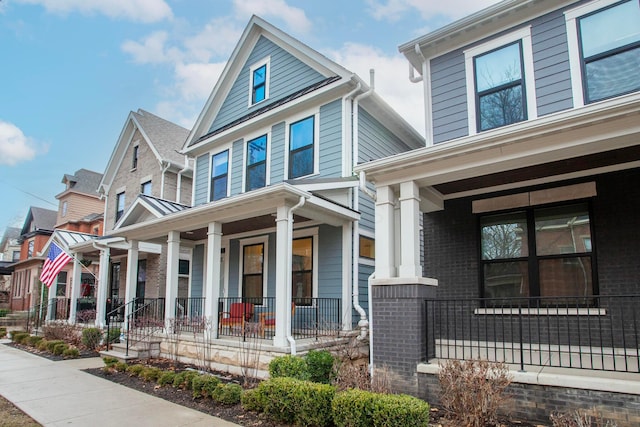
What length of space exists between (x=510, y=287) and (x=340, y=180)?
4.16 metres

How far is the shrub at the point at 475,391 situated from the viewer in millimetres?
4715

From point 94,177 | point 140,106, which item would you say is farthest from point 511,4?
point 94,177

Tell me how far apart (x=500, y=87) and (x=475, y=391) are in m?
5.47

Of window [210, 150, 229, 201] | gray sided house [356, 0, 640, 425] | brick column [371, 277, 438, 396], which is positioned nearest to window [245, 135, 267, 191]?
window [210, 150, 229, 201]

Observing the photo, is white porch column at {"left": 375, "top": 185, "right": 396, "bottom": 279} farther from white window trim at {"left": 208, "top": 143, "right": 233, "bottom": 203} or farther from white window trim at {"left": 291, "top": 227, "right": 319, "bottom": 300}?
white window trim at {"left": 208, "top": 143, "right": 233, "bottom": 203}

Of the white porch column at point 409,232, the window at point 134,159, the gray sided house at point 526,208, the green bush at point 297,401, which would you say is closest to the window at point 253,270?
the gray sided house at point 526,208

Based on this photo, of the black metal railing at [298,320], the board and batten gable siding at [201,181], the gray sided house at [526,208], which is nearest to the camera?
the gray sided house at [526,208]

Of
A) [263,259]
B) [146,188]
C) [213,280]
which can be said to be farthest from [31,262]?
[213,280]

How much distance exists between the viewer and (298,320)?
1020 centimetres

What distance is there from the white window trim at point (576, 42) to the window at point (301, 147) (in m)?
5.77

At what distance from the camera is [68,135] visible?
1227 inches

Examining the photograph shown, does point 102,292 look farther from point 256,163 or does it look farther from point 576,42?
point 576,42

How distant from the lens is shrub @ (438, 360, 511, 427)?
4715 millimetres

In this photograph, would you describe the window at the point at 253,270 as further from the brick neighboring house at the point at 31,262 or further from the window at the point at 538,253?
the brick neighboring house at the point at 31,262
